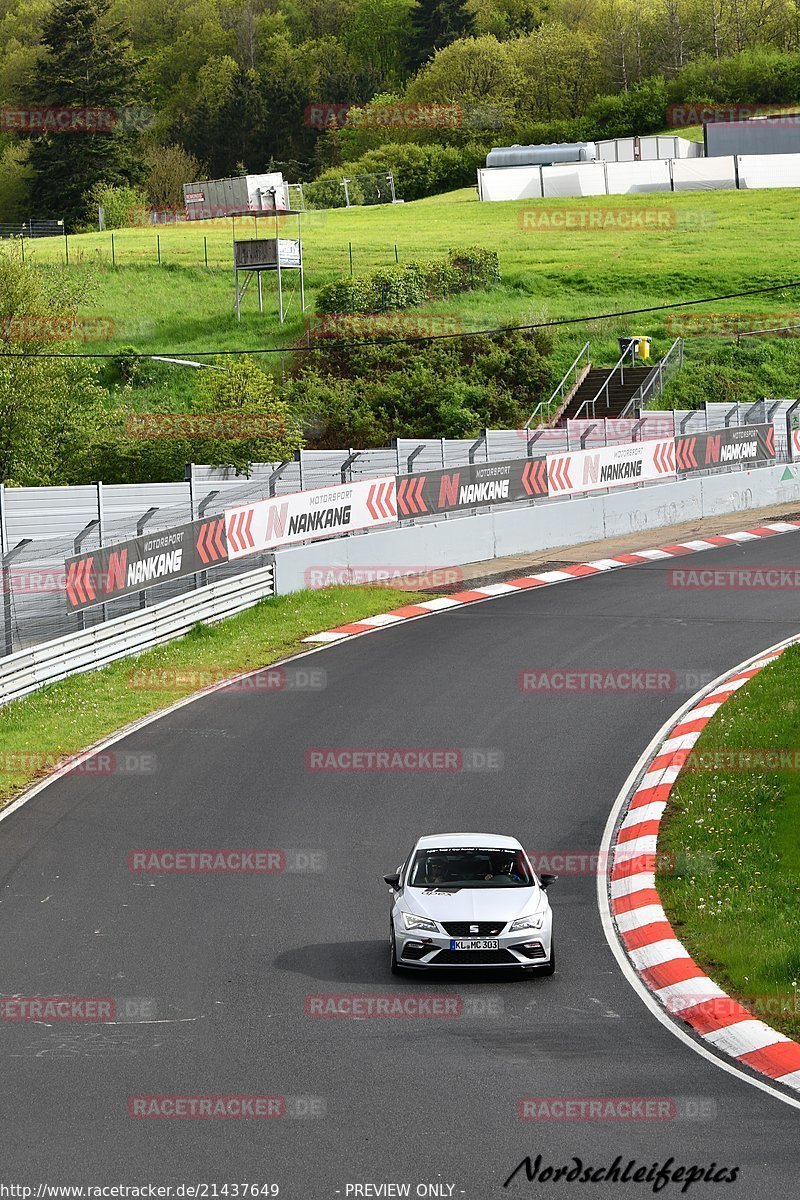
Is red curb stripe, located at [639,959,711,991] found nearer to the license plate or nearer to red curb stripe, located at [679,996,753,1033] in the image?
red curb stripe, located at [679,996,753,1033]

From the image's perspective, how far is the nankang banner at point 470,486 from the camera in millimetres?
32344

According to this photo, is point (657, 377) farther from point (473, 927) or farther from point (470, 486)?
point (473, 927)

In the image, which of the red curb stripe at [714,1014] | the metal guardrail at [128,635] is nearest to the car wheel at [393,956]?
the red curb stripe at [714,1014]

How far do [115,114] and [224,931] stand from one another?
101 metres

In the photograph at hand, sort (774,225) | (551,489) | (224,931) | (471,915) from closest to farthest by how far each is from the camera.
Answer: (471,915), (224,931), (551,489), (774,225)

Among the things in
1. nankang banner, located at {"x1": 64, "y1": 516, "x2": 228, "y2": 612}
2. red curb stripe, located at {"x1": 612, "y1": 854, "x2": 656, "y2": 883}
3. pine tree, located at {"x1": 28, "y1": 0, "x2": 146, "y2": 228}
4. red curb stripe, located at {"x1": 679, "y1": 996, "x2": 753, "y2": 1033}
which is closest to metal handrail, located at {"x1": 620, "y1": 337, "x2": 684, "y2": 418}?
nankang banner, located at {"x1": 64, "y1": 516, "x2": 228, "y2": 612}

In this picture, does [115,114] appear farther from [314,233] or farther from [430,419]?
[430,419]

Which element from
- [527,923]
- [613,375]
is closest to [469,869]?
[527,923]

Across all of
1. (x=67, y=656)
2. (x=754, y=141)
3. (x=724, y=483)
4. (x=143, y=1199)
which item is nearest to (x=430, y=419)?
(x=724, y=483)

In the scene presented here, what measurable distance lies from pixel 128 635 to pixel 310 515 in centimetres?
621

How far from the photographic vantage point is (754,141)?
332 feet

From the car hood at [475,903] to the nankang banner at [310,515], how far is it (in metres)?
16.1

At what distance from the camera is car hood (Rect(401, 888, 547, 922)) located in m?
12.2

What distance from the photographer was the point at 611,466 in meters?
37.3
